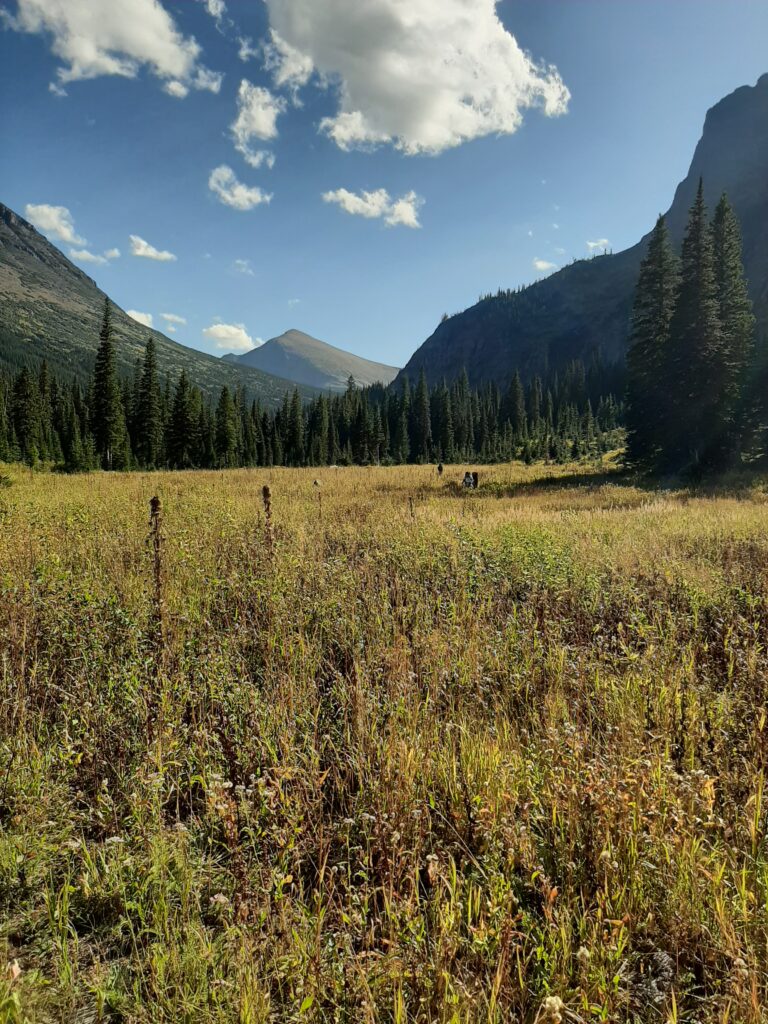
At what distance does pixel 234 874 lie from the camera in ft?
7.34

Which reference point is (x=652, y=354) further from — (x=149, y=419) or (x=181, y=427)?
(x=149, y=419)

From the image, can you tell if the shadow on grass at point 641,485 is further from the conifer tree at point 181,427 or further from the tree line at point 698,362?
the conifer tree at point 181,427

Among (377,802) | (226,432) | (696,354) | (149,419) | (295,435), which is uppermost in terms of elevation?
(149,419)

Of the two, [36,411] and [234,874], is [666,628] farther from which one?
[36,411]

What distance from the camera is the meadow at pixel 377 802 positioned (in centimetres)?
179

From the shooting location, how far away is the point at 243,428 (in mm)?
80688

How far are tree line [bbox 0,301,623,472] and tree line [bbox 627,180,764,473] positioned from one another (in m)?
25.3

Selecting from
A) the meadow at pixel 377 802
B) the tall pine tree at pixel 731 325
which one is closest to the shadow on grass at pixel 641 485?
the tall pine tree at pixel 731 325

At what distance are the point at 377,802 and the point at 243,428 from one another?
83021mm

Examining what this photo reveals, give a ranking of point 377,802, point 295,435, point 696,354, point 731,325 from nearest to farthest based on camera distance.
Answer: point 377,802 < point 696,354 < point 731,325 < point 295,435

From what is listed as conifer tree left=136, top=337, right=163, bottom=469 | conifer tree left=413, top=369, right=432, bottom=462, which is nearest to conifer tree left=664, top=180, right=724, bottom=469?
conifer tree left=136, top=337, right=163, bottom=469

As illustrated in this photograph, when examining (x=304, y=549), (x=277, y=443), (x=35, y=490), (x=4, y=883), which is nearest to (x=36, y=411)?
(x=277, y=443)

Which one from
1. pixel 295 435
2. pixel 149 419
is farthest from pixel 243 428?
pixel 149 419

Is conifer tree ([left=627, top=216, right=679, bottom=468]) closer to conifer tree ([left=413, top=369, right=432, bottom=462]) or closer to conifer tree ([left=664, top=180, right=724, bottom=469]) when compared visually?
conifer tree ([left=664, top=180, right=724, bottom=469])
